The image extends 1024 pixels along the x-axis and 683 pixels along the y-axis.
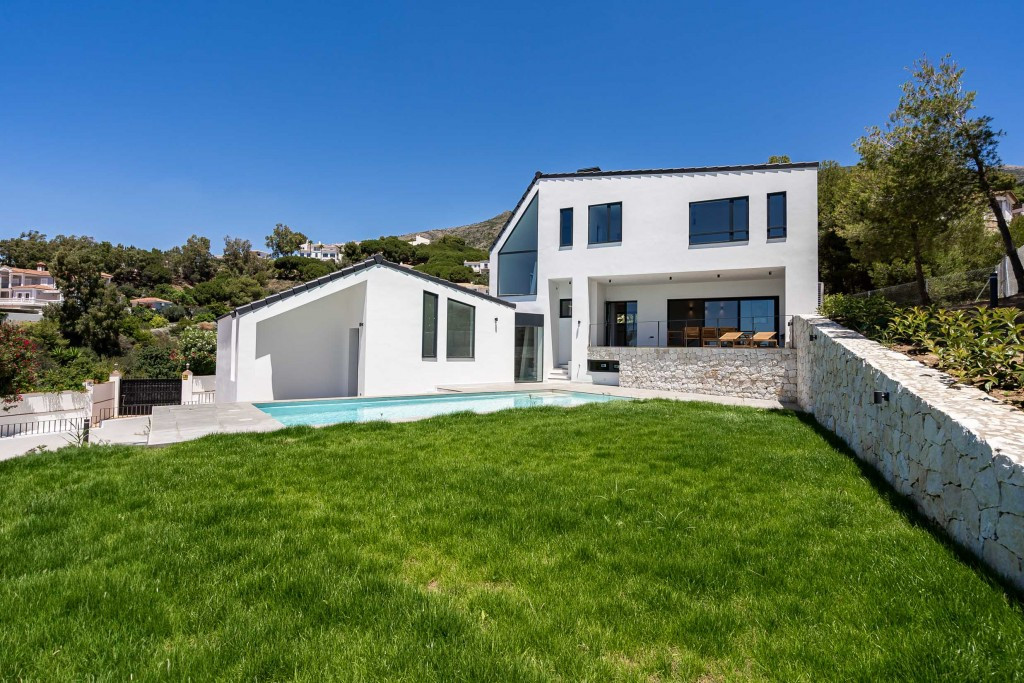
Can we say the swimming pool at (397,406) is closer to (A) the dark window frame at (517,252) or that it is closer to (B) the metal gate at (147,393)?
(A) the dark window frame at (517,252)

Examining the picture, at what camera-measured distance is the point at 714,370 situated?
16188 mm

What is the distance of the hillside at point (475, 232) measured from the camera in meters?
91.1

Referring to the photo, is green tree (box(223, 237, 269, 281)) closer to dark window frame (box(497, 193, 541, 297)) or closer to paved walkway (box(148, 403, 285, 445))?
dark window frame (box(497, 193, 541, 297))

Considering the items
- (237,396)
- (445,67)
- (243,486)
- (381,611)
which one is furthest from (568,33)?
(381,611)

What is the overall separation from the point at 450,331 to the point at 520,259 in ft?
21.7

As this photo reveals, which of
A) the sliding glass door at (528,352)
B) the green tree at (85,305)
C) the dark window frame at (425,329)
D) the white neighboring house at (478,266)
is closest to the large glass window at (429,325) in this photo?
the dark window frame at (425,329)

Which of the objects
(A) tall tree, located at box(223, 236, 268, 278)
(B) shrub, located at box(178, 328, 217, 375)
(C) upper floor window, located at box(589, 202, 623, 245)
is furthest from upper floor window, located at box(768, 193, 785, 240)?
(A) tall tree, located at box(223, 236, 268, 278)

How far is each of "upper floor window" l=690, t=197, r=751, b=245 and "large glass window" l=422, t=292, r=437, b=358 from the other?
10.4m

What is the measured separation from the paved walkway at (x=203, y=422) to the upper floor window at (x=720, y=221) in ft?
53.2

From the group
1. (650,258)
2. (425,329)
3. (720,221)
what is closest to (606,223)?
(650,258)

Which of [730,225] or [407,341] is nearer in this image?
[407,341]

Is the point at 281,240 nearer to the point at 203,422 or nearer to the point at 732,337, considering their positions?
the point at 732,337

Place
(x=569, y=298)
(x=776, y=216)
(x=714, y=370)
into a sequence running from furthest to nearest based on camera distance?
1. (x=569, y=298)
2. (x=776, y=216)
3. (x=714, y=370)

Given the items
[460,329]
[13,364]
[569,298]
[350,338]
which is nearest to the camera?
[13,364]
